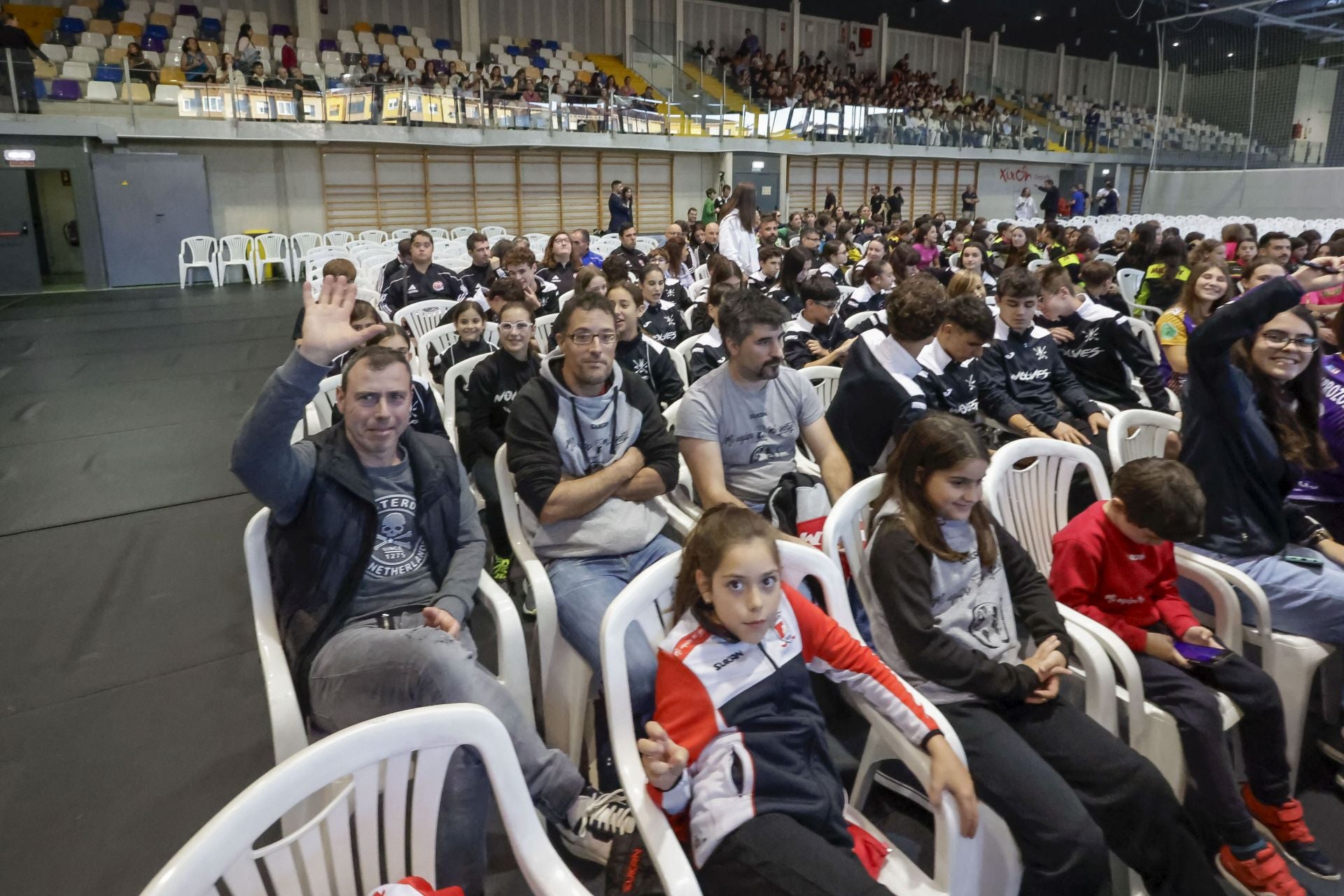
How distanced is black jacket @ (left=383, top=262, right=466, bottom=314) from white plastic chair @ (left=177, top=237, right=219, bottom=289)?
29.8 feet

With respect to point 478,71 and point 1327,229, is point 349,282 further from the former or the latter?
point 478,71

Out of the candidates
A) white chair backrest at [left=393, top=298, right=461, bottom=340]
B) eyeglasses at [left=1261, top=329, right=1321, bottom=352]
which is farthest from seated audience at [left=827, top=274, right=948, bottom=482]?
white chair backrest at [left=393, top=298, right=461, bottom=340]

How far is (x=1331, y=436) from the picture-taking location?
2.65 metres

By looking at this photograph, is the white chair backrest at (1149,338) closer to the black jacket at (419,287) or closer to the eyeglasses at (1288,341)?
the eyeglasses at (1288,341)

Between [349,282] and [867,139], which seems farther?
[867,139]

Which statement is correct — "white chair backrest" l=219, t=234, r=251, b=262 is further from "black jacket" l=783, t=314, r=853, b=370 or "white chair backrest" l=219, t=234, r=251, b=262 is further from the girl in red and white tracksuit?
the girl in red and white tracksuit

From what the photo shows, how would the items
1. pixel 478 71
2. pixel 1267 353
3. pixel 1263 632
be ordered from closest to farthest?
pixel 1263 632, pixel 1267 353, pixel 478 71

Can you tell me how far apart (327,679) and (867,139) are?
2080 centimetres

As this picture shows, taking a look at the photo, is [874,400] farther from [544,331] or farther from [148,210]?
[148,210]

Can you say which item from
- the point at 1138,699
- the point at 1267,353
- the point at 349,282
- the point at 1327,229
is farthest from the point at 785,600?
the point at 1327,229

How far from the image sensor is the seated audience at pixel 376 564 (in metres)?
1.84

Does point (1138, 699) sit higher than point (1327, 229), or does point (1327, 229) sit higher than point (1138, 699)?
point (1327, 229)

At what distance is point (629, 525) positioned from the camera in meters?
2.55

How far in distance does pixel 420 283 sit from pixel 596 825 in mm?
5671
